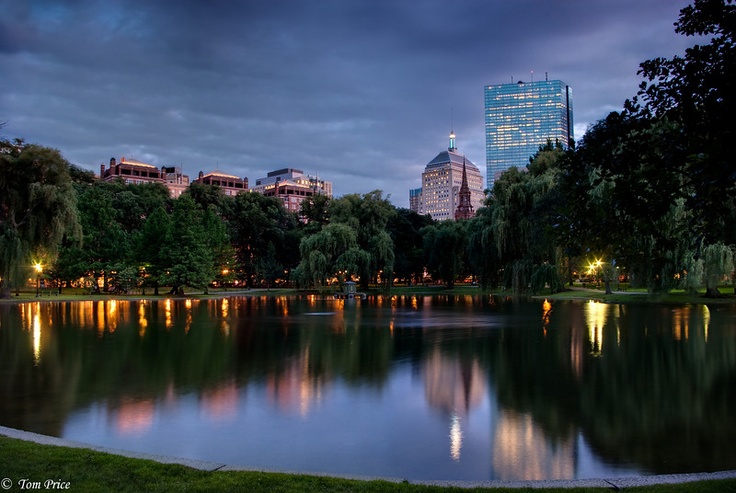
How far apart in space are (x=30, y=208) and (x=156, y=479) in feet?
142

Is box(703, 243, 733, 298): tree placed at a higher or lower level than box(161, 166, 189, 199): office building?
lower

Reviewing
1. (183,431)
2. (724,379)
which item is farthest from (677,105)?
(724,379)

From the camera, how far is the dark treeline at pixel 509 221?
530 centimetres

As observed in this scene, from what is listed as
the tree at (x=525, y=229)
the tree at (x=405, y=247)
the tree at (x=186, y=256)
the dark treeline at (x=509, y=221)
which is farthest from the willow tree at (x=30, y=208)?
the tree at (x=405, y=247)

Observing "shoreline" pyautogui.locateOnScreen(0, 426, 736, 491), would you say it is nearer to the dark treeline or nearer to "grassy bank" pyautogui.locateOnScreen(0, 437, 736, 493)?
"grassy bank" pyautogui.locateOnScreen(0, 437, 736, 493)

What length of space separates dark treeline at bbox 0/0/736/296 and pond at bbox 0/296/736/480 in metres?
2.38

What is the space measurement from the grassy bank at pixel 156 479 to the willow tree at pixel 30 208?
40.8 meters

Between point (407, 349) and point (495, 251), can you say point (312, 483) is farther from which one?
point (495, 251)

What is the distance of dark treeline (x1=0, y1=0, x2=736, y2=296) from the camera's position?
17.4 ft

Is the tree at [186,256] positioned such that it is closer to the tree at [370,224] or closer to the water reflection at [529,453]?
the tree at [370,224]

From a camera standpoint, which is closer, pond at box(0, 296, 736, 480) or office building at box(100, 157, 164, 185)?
pond at box(0, 296, 736, 480)

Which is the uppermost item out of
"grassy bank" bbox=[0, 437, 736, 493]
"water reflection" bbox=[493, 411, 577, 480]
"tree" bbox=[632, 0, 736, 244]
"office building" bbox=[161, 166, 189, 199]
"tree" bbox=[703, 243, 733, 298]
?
"office building" bbox=[161, 166, 189, 199]

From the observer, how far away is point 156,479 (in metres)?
5.27

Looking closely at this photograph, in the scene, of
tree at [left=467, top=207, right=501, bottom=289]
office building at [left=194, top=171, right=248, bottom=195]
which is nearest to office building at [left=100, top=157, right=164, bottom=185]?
office building at [left=194, top=171, right=248, bottom=195]
